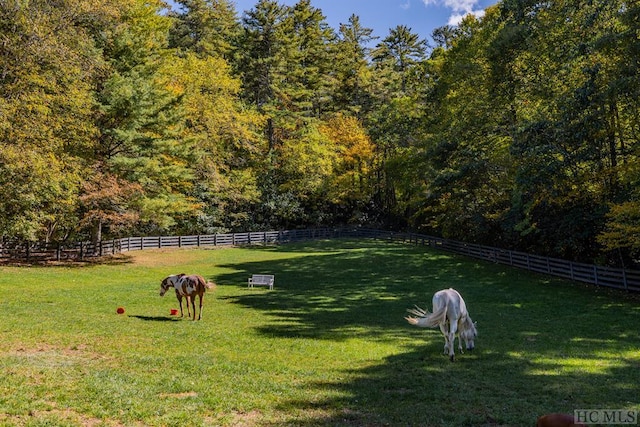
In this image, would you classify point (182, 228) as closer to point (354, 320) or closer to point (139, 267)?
point (139, 267)

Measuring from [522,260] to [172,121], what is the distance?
2641 centimetres

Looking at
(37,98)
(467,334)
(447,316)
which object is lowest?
(467,334)

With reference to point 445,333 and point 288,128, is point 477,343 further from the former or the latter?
point 288,128

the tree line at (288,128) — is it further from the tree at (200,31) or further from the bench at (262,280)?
the bench at (262,280)

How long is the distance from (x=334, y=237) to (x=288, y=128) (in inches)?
576

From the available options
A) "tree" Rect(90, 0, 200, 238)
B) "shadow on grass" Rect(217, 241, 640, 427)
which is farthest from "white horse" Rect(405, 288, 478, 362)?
"tree" Rect(90, 0, 200, 238)

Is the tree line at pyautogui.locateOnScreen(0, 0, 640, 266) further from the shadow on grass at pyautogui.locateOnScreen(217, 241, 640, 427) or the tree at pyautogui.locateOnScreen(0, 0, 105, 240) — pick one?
the shadow on grass at pyautogui.locateOnScreen(217, 241, 640, 427)

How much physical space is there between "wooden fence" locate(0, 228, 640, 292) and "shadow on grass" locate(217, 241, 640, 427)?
3.87 ft

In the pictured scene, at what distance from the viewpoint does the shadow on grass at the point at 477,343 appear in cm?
784

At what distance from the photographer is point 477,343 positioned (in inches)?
504

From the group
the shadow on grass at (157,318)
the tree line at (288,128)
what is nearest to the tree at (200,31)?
the tree line at (288,128)

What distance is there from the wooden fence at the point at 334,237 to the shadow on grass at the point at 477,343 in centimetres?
118

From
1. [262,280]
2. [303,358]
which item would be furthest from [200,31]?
[303,358]

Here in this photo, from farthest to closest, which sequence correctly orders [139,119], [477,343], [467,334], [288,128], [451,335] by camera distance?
[288,128], [139,119], [477,343], [467,334], [451,335]
